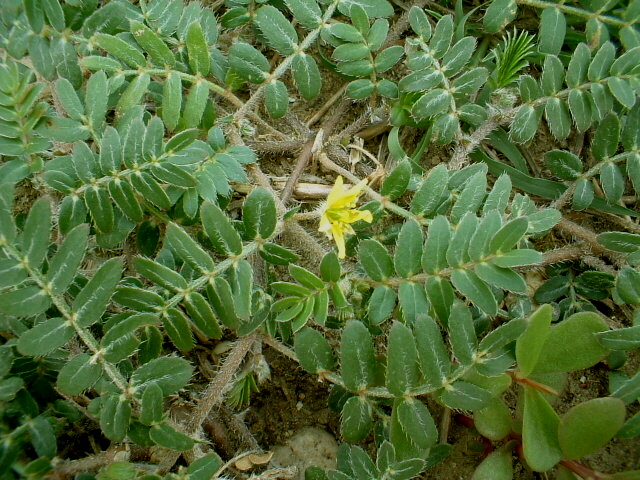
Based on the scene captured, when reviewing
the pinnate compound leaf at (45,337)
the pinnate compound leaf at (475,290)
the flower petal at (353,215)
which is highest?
the flower petal at (353,215)

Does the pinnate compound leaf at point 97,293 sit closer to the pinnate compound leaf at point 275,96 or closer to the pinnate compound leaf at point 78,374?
the pinnate compound leaf at point 78,374

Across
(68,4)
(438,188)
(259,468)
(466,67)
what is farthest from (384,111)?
(259,468)

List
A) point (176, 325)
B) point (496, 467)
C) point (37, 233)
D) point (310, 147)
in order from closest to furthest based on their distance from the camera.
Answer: point (37, 233), point (176, 325), point (496, 467), point (310, 147)

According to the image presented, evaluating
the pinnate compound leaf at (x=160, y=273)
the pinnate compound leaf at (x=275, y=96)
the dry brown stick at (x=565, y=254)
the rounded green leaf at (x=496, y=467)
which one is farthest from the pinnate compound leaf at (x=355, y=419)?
the pinnate compound leaf at (x=275, y=96)

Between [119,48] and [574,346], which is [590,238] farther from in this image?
[119,48]

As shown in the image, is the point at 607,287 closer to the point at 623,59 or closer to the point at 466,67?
the point at 623,59

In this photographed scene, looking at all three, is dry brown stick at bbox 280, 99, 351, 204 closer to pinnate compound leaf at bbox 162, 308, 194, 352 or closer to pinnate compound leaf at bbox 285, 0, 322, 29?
pinnate compound leaf at bbox 285, 0, 322, 29

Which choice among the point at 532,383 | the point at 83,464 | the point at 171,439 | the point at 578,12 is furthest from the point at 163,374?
the point at 578,12

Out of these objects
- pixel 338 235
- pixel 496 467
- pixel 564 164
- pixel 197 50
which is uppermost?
pixel 197 50
